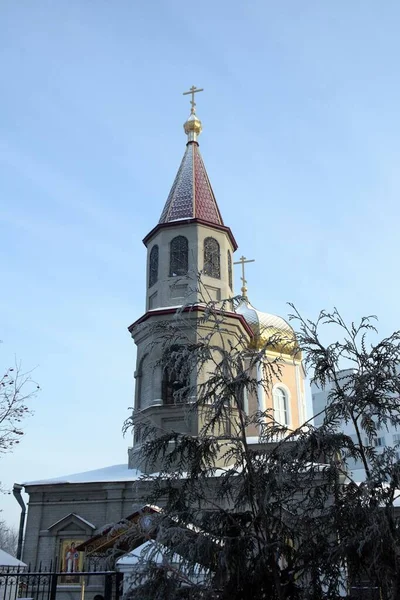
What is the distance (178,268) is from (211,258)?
1252 mm

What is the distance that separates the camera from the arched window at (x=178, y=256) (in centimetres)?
2050

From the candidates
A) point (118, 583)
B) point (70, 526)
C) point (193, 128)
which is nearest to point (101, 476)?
point (70, 526)

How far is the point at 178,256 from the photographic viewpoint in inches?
818

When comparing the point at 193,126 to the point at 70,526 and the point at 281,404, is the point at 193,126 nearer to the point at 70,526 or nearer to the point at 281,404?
the point at 281,404

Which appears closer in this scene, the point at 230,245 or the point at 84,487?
the point at 84,487

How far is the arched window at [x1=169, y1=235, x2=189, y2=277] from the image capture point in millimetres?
20500

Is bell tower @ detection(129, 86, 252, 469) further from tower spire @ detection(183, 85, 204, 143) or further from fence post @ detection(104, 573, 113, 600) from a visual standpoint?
fence post @ detection(104, 573, 113, 600)

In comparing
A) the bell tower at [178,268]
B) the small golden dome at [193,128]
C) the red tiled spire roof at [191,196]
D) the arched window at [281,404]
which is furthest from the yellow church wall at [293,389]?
the small golden dome at [193,128]

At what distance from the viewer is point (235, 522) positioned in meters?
7.85

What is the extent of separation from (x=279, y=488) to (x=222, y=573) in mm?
1231

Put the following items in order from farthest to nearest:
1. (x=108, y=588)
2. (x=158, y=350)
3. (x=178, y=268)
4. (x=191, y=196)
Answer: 1. (x=191, y=196)
2. (x=178, y=268)
3. (x=158, y=350)
4. (x=108, y=588)

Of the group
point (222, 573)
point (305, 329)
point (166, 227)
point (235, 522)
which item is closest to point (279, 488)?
point (235, 522)

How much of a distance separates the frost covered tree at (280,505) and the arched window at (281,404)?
55.4 ft

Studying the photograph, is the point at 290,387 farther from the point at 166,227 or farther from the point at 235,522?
the point at 235,522
